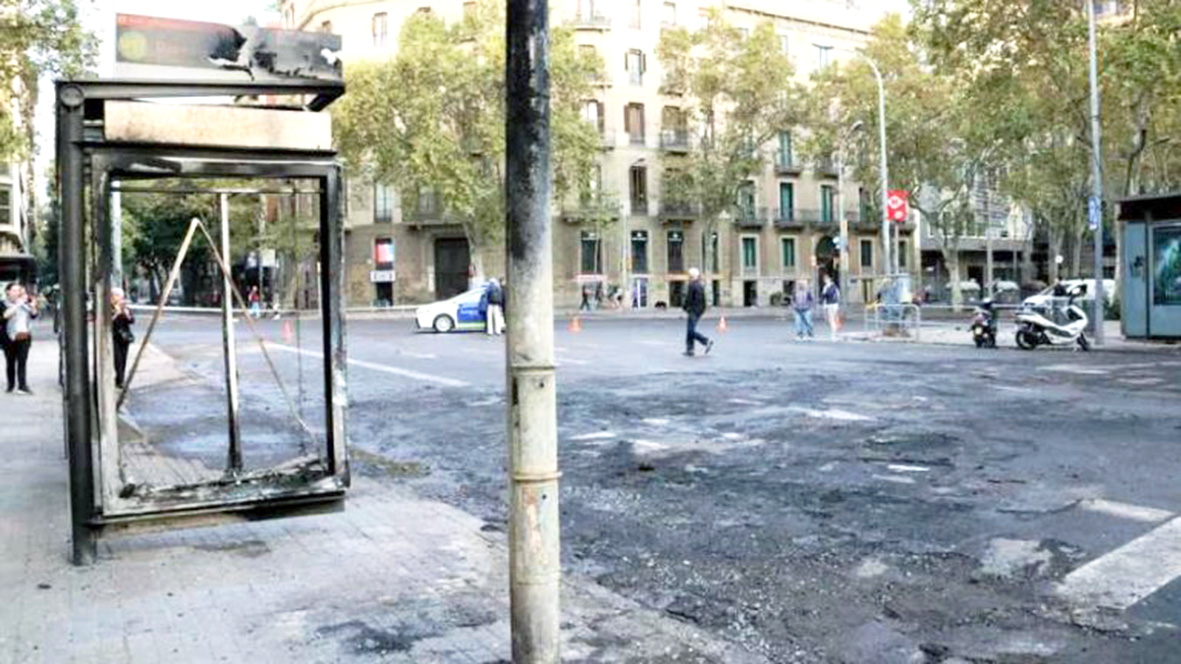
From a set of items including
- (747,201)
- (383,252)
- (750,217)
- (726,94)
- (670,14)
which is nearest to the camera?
(726,94)

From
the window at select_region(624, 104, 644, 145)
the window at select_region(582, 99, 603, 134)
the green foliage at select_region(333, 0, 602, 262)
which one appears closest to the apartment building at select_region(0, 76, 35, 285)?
the green foliage at select_region(333, 0, 602, 262)

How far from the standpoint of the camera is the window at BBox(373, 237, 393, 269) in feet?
204

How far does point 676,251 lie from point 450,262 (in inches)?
542

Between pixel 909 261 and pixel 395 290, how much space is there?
124 feet

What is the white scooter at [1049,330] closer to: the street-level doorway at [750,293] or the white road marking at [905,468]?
the white road marking at [905,468]

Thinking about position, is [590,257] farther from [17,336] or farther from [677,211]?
[17,336]

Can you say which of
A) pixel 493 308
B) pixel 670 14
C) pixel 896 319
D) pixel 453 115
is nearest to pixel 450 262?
pixel 453 115

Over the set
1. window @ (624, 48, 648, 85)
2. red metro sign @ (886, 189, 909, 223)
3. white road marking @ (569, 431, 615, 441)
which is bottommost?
white road marking @ (569, 431, 615, 441)

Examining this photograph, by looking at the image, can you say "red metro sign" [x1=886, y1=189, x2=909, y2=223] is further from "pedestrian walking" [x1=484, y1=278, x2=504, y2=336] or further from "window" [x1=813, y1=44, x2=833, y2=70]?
"window" [x1=813, y1=44, x2=833, y2=70]

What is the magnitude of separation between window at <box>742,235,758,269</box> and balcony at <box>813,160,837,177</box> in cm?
638

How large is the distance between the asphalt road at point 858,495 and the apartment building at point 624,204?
44582 millimetres

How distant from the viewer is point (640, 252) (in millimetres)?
65125

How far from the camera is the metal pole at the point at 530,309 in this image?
3.71 m

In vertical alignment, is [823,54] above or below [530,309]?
above
